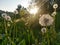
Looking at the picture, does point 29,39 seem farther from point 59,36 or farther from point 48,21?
point 48,21

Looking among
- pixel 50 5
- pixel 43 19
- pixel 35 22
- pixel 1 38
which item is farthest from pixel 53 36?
pixel 50 5

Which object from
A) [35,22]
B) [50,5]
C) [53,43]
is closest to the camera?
[53,43]

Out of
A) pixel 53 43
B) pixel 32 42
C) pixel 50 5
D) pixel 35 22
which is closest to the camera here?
pixel 53 43

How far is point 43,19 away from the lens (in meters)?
2.81

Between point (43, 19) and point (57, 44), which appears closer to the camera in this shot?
point (43, 19)

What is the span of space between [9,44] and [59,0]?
1460cm

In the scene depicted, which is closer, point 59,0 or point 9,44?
point 9,44

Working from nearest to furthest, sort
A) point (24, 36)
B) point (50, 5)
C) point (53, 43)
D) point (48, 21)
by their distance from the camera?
point (48, 21), point (53, 43), point (24, 36), point (50, 5)

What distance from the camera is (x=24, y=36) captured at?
13.7ft

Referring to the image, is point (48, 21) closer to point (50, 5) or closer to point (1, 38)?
point (1, 38)

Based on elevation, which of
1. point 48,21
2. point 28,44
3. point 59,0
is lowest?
point 28,44

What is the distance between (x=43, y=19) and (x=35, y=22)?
6131 millimetres

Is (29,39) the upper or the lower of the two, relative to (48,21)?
lower

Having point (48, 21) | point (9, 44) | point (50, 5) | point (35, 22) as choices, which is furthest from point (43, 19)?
point (50, 5)
